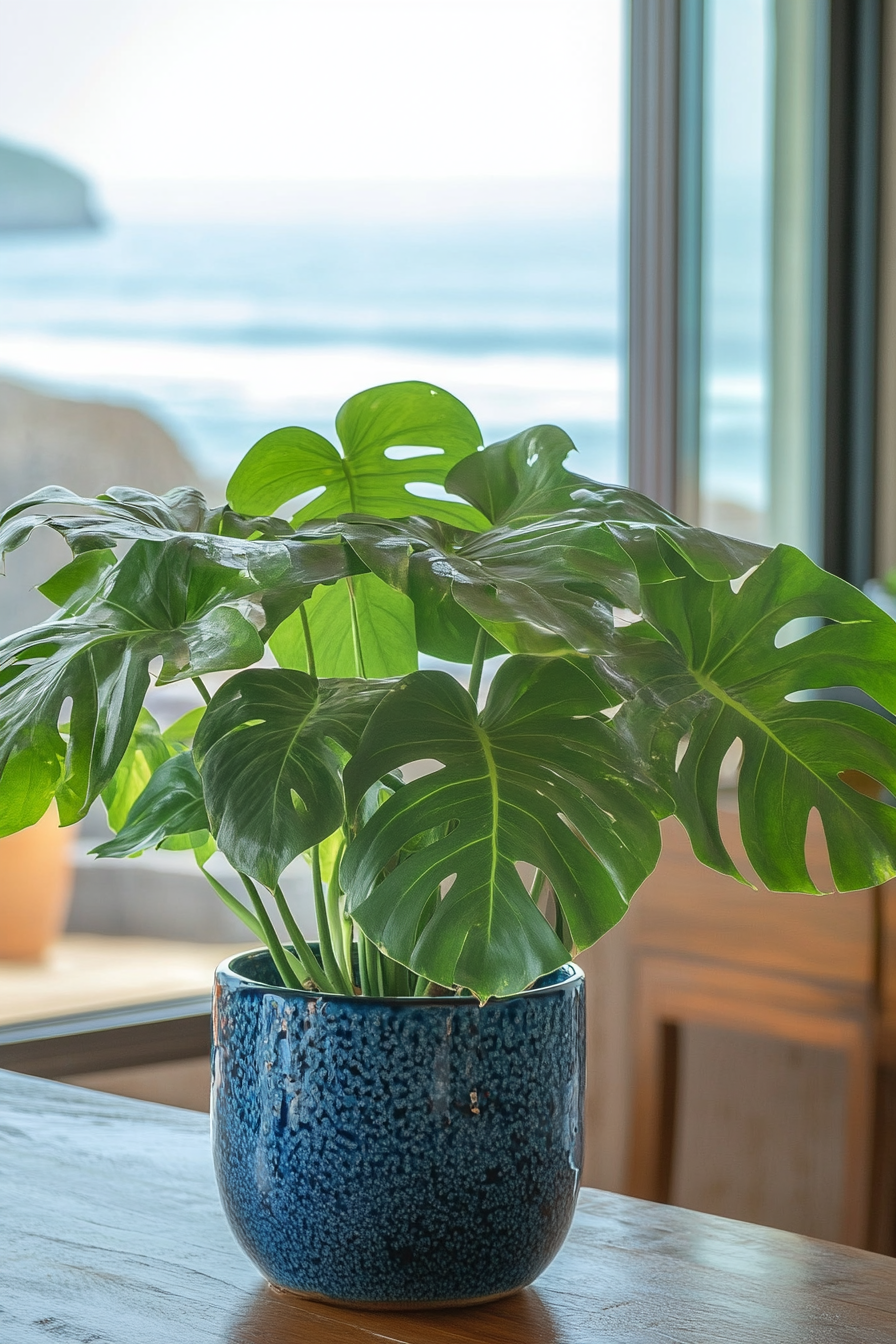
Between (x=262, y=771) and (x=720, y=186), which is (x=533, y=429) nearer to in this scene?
(x=262, y=771)

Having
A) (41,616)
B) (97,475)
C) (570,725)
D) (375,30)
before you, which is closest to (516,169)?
(375,30)

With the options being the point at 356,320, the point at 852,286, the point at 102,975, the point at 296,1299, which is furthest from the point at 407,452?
the point at 296,1299

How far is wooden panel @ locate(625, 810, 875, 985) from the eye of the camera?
154cm

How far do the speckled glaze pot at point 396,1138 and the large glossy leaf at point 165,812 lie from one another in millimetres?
94

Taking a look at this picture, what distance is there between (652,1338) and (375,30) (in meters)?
1.82

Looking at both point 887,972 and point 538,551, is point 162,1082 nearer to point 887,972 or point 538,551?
point 887,972

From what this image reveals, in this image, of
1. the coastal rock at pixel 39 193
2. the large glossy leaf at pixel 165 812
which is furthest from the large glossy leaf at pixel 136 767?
the coastal rock at pixel 39 193

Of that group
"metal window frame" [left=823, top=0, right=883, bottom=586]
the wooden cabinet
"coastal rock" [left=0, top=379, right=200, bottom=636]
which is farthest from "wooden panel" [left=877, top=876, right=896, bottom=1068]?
"metal window frame" [left=823, top=0, right=883, bottom=586]

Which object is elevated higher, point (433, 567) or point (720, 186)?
point (720, 186)

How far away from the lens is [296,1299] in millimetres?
725

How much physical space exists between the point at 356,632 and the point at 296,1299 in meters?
0.34

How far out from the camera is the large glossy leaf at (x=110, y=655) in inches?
23.3

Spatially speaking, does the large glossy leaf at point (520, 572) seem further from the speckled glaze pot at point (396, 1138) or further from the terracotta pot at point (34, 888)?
the terracotta pot at point (34, 888)

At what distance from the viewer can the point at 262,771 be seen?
2.03ft
